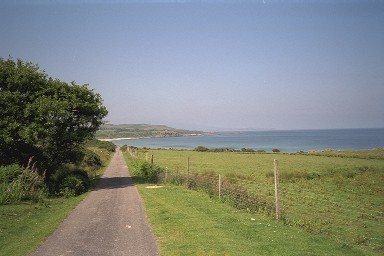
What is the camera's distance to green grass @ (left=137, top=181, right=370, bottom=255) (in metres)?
8.79

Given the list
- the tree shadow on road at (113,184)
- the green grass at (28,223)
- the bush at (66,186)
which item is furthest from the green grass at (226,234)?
the tree shadow on road at (113,184)

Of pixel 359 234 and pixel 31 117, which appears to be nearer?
pixel 359 234

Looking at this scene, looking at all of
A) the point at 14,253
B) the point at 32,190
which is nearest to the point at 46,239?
the point at 14,253

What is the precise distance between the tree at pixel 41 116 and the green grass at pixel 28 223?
5.49 m

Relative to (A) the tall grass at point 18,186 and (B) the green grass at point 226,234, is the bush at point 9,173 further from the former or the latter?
(B) the green grass at point 226,234

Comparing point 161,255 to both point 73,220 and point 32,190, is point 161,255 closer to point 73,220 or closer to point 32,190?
point 73,220

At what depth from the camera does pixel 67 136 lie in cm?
2284

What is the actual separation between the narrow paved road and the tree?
23.1ft

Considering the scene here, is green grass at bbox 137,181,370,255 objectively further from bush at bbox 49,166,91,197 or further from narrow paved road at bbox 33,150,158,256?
bush at bbox 49,166,91,197

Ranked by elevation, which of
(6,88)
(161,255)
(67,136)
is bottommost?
(161,255)

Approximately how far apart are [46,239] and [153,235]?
11.8 ft

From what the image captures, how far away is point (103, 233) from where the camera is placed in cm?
1098

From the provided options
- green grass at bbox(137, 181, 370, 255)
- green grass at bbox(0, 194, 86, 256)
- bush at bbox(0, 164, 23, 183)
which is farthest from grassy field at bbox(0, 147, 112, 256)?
green grass at bbox(137, 181, 370, 255)

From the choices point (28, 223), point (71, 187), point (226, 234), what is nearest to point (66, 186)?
point (71, 187)
